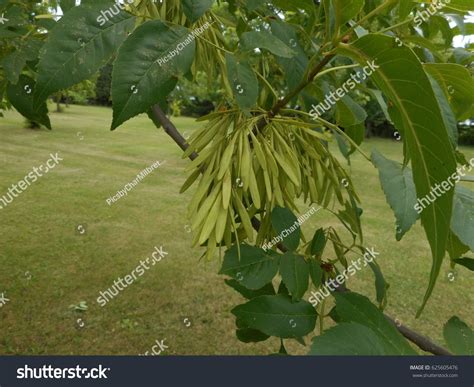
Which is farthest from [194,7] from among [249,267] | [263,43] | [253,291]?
[253,291]

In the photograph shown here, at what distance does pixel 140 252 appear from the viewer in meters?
5.53

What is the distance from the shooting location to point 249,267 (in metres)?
1.00

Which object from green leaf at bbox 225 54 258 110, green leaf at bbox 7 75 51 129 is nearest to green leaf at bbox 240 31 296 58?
green leaf at bbox 225 54 258 110

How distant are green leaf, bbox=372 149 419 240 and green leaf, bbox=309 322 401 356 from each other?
0.22 metres

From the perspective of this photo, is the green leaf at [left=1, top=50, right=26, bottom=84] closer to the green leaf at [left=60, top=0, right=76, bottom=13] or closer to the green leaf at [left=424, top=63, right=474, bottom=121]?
the green leaf at [left=60, top=0, right=76, bottom=13]

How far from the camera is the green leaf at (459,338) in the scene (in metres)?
0.88

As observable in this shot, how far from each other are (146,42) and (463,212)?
2.25 ft

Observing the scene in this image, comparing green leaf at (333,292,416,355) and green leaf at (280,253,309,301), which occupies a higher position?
green leaf at (333,292,416,355)

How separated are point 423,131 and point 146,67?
0.41m

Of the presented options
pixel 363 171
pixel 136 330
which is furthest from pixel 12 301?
pixel 363 171

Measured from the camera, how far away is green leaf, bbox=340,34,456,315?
490 millimetres

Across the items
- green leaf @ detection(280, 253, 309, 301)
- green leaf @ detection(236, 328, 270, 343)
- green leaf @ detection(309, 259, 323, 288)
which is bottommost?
green leaf @ detection(236, 328, 270, 343)

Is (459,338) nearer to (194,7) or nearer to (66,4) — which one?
(194,7)

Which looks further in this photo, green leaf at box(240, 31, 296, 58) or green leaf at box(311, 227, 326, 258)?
green leaf at box(311, 227, 326, 258)
